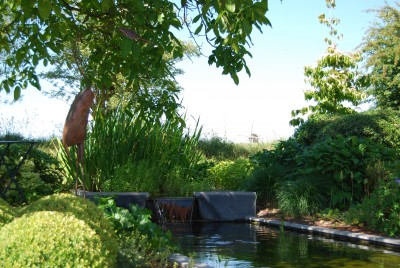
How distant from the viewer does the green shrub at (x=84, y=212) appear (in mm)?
3885

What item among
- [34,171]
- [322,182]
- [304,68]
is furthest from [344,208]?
[304,68]

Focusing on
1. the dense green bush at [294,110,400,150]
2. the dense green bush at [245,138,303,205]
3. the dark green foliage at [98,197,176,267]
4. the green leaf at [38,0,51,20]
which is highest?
the dense green bush at [294,110,400,150]

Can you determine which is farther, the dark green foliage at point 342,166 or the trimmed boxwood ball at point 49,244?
the dark green foliage at point 342,166

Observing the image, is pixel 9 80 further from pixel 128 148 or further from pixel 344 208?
pixel 344 208

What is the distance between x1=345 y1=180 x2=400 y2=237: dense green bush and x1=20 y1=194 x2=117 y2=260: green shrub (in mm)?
4912

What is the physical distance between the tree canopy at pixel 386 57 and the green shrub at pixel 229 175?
40.7ft

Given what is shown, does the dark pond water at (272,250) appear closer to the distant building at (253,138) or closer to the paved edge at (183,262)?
the paved edge at (183,262)

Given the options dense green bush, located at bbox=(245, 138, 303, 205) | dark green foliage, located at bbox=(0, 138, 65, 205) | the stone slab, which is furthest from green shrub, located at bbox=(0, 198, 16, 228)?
dense green bush, located at bbox=(245, 138, 303, 205)

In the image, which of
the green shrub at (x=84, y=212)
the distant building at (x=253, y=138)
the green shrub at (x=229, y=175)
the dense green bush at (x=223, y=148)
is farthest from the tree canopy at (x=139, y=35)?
the distant building at (x=253, y=138)

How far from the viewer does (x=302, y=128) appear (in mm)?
13383

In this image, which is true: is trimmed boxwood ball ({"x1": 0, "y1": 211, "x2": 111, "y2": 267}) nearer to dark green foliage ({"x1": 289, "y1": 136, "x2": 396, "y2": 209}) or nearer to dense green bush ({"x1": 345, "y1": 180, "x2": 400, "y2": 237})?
dense green bush ({"x1": 345, "y1": 180, "x2": 400, "y2": 237})

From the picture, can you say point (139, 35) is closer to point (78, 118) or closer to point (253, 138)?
point (78, 118)

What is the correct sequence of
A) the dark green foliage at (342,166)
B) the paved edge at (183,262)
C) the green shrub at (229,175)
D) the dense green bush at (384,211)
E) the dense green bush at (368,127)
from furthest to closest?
the green shrub at (229,175)
the dense green bush at (368,127)
the dark green foliage at (342,166)
the dense green bush at (384,211)
the paved edge at (183,262)

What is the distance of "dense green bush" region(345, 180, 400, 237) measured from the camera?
25.1 feet
